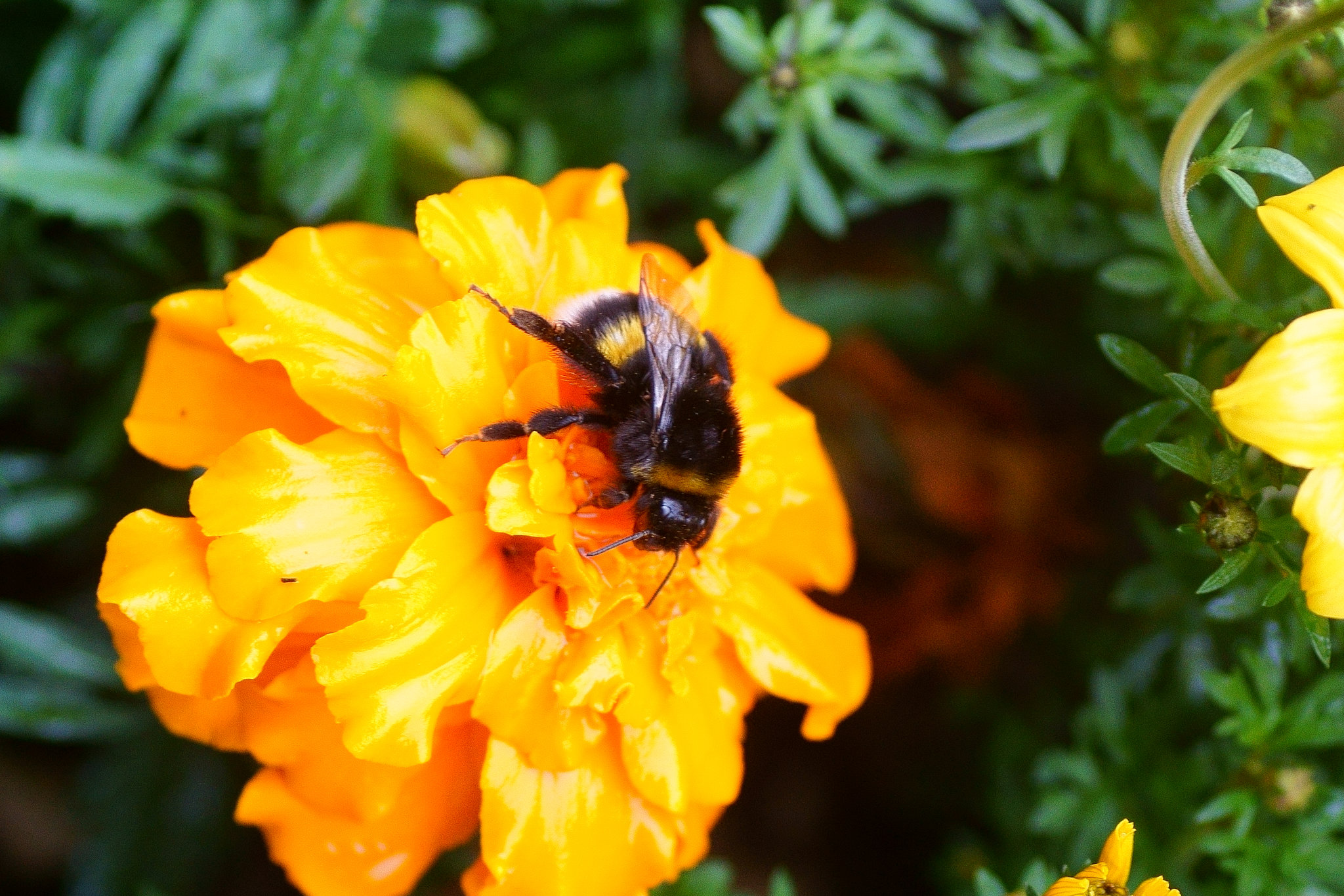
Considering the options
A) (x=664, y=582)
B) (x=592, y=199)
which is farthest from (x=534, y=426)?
(x=592, y=199)

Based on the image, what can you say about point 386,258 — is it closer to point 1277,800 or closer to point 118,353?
point 118,353

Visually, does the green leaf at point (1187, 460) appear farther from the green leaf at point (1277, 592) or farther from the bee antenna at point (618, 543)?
the bee antenna at point (618, 543)

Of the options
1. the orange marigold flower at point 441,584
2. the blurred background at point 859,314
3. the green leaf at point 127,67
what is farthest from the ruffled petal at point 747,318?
the green leaf at point 127,67

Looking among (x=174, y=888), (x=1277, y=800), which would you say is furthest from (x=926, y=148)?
(x=174, y=888)

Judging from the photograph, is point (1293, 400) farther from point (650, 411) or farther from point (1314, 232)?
point (650, 411)

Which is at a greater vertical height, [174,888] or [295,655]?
[295,655]

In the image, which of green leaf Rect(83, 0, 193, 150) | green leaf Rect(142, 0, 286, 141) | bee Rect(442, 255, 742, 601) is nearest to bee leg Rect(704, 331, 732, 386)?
bee Rect(442, 255, 742, 601)
